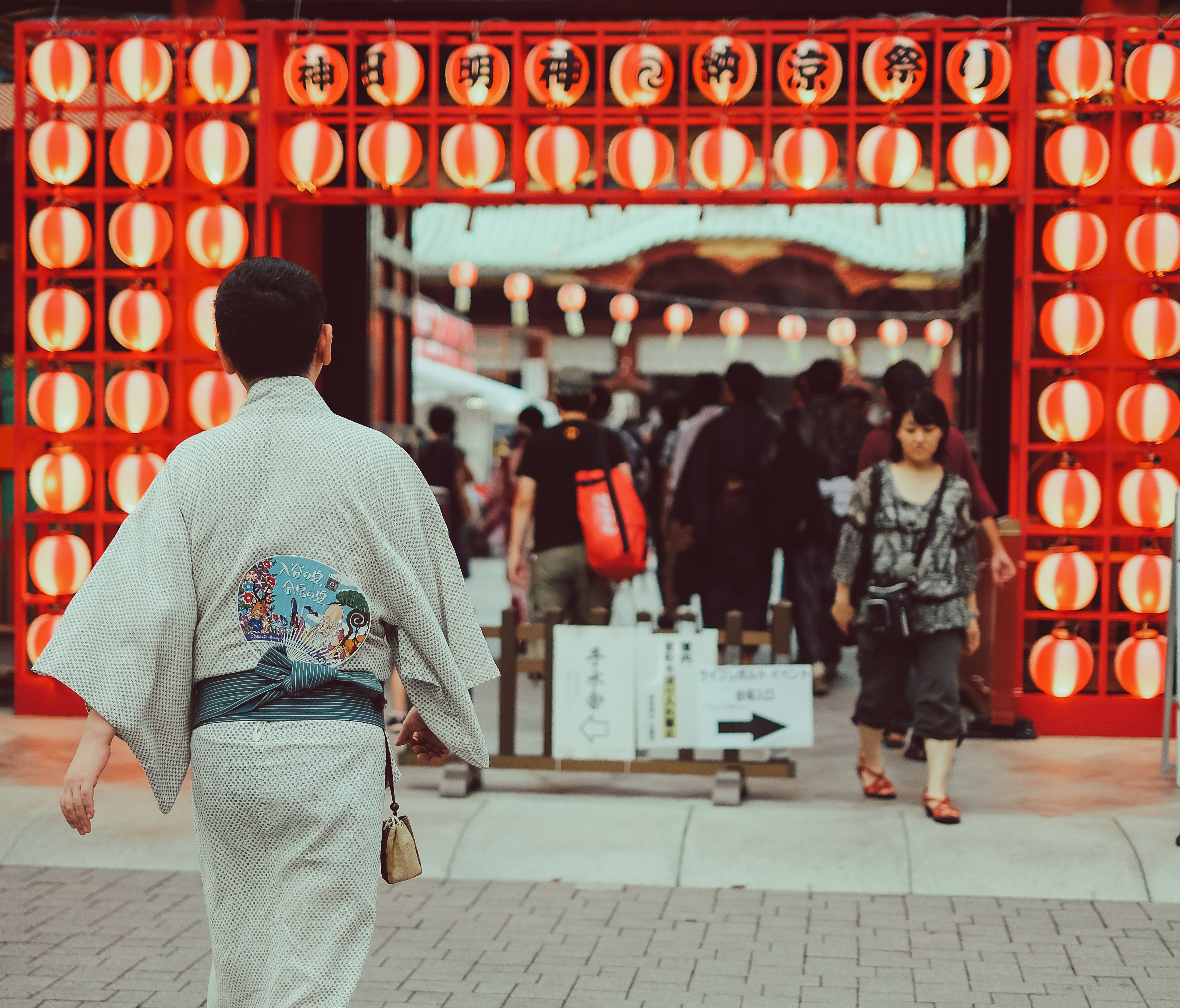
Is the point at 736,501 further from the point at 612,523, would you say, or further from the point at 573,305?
the point at 573,305

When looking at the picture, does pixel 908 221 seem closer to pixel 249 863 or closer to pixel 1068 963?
pixel 1068 963

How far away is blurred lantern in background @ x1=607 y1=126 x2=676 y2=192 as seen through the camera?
7.13 m

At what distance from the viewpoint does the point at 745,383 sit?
7465 millimetres

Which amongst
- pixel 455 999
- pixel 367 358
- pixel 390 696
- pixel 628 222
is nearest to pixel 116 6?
pixel 367 358

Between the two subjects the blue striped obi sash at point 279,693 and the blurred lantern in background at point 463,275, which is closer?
the blue striped obi sash at point 279,693

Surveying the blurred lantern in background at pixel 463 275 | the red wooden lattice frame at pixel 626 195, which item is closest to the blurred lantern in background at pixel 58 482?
the red wooden lattice frame at pixel 626 195

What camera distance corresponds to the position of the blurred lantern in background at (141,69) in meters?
6.92

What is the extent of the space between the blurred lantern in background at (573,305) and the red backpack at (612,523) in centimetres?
1173

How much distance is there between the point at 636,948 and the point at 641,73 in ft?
15.0

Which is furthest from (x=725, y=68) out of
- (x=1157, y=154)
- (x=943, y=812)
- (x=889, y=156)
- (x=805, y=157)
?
(x=943, y=812)

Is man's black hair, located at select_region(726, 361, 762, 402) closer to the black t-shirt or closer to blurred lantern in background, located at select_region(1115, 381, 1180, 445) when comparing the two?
→ the black t-shirt

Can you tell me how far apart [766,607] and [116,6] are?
17.8 ft

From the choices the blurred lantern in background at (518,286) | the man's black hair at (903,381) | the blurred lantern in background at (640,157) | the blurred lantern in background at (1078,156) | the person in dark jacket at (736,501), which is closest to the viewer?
the man's black hair at (903,381)

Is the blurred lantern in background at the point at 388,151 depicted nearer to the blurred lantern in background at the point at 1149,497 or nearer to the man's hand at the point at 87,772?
the blurred lantern in background at the point at 1149,497
